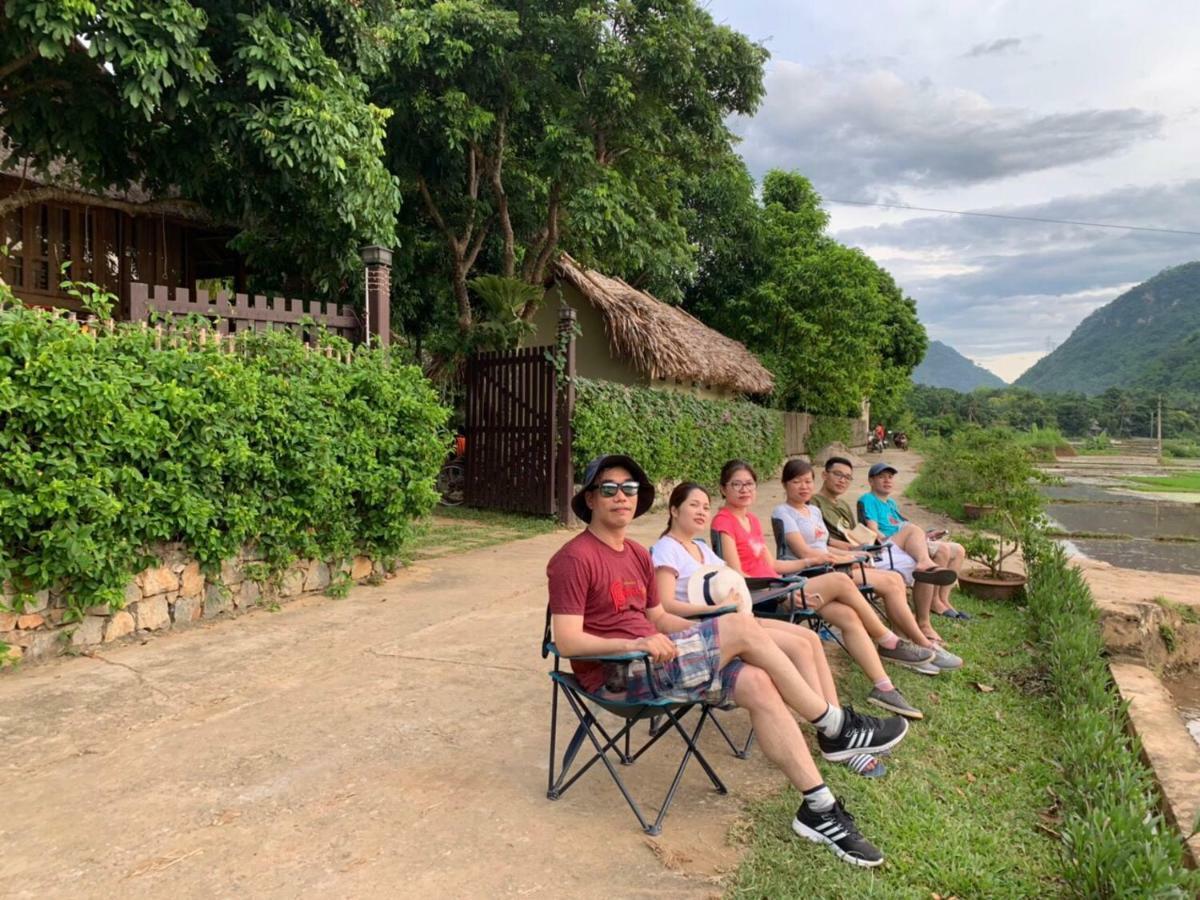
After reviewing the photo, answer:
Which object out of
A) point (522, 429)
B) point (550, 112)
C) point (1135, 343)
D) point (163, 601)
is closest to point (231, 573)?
point (163, 601)

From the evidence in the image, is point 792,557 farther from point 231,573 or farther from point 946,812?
point 231,573

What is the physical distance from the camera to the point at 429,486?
6.80 meters

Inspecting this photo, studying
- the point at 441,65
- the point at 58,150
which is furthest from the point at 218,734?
the point at 441,65

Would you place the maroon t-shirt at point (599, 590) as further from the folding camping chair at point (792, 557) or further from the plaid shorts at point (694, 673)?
the folding camping chair at point (792, 557)

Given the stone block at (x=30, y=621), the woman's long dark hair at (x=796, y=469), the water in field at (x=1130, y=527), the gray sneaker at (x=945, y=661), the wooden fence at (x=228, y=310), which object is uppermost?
the wooden fence at (x=228, y=310)

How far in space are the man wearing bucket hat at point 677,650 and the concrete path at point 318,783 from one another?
36cm

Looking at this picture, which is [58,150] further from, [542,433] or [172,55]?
[542,433]

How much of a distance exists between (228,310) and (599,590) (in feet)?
13.4

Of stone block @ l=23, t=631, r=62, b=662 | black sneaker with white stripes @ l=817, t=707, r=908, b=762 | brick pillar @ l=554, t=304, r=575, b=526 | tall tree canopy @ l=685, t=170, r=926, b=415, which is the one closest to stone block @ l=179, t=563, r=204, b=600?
stone block @ l=23, t=631, r=62, b=662

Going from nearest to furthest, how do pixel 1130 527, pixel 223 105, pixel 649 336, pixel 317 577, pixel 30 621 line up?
pixel 30 621 → pixel 317 577 → pixel 223 105 → pixel 1130 527 → pixel 649 336

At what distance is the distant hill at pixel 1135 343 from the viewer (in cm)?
8169

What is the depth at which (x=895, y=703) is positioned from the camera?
389 cm

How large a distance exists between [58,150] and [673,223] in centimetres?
913

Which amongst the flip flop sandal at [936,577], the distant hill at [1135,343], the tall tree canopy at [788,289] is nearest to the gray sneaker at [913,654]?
the flip flop sandal at [936,577]
